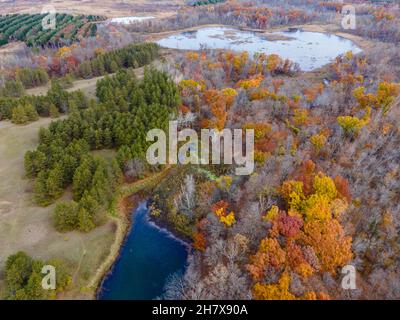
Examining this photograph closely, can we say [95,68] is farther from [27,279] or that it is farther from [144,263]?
[27,279]

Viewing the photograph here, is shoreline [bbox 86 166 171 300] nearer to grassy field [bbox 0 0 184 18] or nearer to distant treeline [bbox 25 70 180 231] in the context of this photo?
distant treeline [bbox 25 70 180 231]

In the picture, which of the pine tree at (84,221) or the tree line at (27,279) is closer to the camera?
the tree line at (27,279)

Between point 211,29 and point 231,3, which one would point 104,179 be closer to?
point 211,29

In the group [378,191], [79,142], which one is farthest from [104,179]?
[378,191]

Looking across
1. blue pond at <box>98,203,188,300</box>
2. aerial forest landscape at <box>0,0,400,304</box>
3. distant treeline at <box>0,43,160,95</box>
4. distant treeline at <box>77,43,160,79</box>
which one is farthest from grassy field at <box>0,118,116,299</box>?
distant treeline at <box>77,43,160,79</box>

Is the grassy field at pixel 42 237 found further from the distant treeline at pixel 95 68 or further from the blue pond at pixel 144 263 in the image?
the distant treeline at pixel 95 68

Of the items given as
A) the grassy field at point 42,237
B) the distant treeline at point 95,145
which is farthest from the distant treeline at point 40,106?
the grassy field at point 42,237
